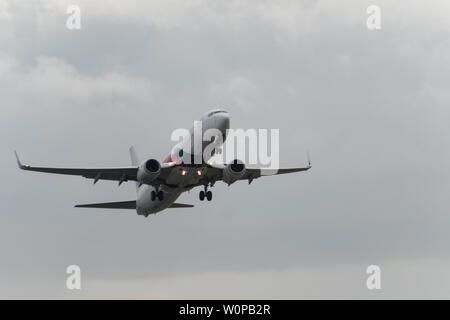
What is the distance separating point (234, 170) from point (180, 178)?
178 inches

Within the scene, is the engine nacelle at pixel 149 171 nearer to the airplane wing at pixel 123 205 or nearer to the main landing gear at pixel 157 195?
the main landing gear at pixel 157 195

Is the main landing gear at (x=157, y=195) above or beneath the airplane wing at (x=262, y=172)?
beneath

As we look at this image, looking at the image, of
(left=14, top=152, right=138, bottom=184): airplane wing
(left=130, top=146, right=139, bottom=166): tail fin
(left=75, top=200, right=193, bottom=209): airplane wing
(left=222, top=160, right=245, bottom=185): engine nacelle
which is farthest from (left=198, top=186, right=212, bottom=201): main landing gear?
(left=130, top=146, right=139, bottom=166): tail fin

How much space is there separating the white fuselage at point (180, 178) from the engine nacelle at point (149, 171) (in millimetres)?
1568

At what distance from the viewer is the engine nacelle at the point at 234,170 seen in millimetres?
64125

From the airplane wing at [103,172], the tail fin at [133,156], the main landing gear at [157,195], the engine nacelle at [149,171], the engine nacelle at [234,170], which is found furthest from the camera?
the tail fin at [133,156]

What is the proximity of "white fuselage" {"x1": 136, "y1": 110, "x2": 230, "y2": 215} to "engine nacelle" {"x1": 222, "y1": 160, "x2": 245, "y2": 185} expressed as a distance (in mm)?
1986

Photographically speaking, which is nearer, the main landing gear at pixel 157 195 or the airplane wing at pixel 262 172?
the main landing gear at pixel 157 195

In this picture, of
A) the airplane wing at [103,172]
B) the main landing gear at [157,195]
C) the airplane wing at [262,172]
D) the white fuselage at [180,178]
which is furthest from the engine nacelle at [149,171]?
the airplane wing at [262,172]

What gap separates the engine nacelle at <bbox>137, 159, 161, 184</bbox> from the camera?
6259cm
